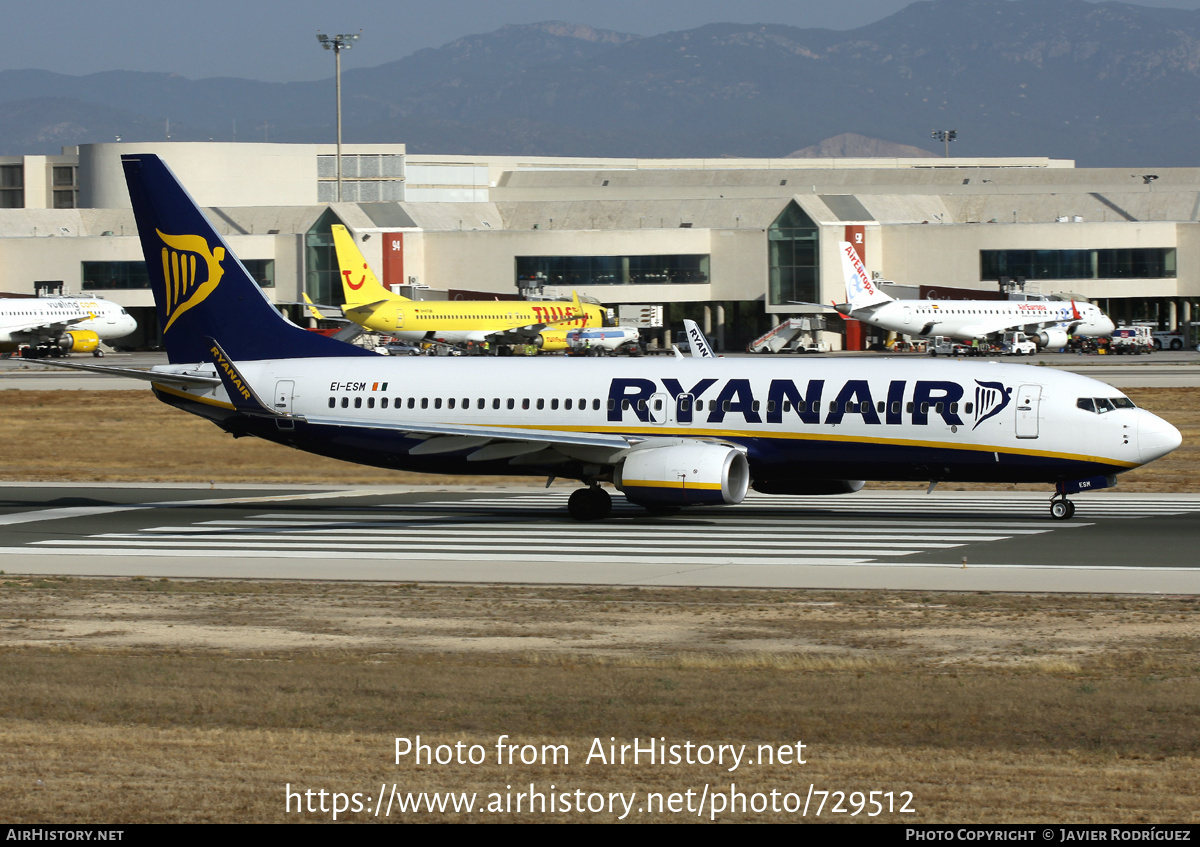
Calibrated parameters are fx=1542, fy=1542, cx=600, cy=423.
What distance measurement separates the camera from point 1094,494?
39.8 m

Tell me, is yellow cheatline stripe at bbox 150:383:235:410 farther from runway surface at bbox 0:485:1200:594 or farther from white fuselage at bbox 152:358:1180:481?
runway surface at bbox 0:485:1200:594

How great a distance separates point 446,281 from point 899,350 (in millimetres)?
41988

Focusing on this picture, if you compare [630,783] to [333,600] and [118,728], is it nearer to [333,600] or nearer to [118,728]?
[118,728]

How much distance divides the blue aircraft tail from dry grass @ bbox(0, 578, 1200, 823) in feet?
43.7

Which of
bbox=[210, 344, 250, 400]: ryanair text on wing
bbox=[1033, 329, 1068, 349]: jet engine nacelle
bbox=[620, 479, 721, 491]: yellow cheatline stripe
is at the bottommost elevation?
bbox=[620, 479, 721, 491]: yellow cheatline stripe

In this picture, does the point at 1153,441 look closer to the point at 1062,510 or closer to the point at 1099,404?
the point at 1099,404

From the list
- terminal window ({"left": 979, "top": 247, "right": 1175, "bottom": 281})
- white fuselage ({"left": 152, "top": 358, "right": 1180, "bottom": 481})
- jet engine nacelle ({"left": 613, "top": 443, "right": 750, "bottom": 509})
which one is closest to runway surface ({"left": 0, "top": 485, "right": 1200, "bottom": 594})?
jet engine nacelle ({"left": 613, "top": 443, "right": 750, "bottom": 509})

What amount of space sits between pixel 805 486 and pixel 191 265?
15.6 metres

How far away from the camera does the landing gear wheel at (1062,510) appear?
33188 millimetres

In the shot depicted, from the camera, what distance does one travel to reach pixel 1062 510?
109 ft

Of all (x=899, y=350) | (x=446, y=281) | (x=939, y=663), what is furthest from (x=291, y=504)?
(x=446, y=281)

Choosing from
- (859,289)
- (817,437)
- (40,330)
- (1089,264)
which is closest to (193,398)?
(817,437)

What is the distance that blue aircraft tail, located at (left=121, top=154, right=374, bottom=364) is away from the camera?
3706cm

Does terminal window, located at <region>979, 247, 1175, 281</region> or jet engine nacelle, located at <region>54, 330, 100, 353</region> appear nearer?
jet engine nacelle, located at <region>54, 330, 100, 353</region>
